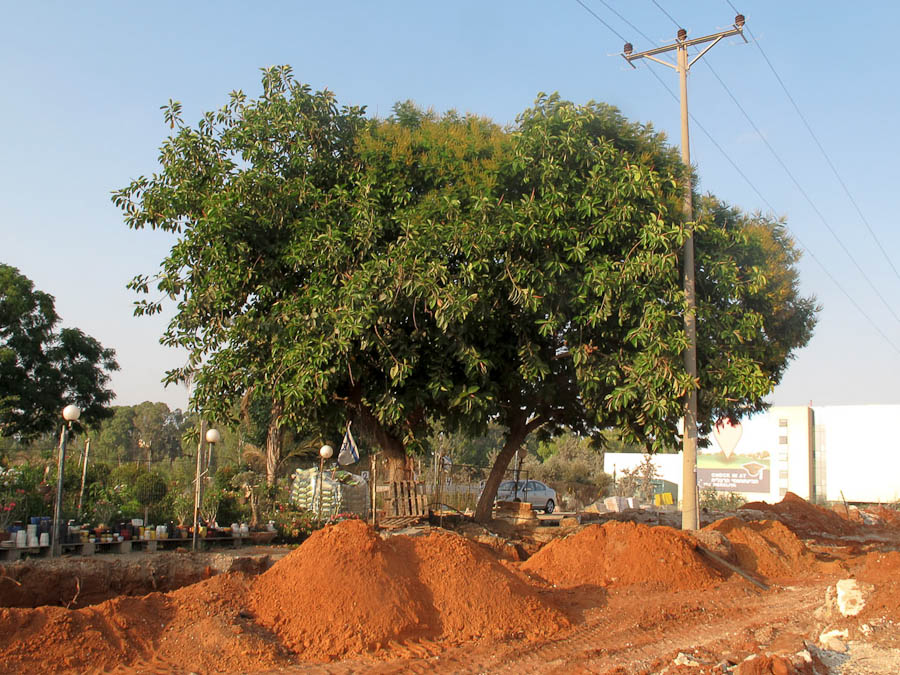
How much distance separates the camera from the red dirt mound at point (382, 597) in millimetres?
7684

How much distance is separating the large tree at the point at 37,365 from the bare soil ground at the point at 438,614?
668 inches

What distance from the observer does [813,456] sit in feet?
149

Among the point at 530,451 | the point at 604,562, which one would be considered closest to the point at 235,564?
the point at 604,562

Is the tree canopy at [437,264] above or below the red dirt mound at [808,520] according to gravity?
above

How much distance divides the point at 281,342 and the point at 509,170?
499 cm

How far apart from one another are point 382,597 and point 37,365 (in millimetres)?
20736

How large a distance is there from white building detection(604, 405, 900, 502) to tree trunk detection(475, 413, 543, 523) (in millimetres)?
30089

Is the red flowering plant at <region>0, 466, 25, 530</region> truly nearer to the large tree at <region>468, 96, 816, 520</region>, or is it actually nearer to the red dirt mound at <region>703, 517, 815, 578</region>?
the large tree at <region>468, 96, 816, 520</region>

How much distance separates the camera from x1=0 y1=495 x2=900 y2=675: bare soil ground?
268 inches

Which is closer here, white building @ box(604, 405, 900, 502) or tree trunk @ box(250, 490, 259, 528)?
tree trunk @ box(250, 490, 259, 528)

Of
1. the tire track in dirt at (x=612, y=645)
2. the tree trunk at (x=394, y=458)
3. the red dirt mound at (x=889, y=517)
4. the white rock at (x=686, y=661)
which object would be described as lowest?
the red dirt mound at (x=889, y=517)

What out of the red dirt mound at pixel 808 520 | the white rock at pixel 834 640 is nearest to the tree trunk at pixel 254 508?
the white rock at pixel 834 640

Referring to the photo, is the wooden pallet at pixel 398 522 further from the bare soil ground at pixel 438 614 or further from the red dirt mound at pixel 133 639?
the red dirt mound at pixel 133 639

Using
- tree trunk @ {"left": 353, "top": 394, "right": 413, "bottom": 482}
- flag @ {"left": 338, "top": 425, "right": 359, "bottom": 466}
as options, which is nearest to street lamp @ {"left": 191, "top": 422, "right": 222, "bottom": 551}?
flag @ {"left": 338, "top": 425, "right": 359, "bottom": 466}
